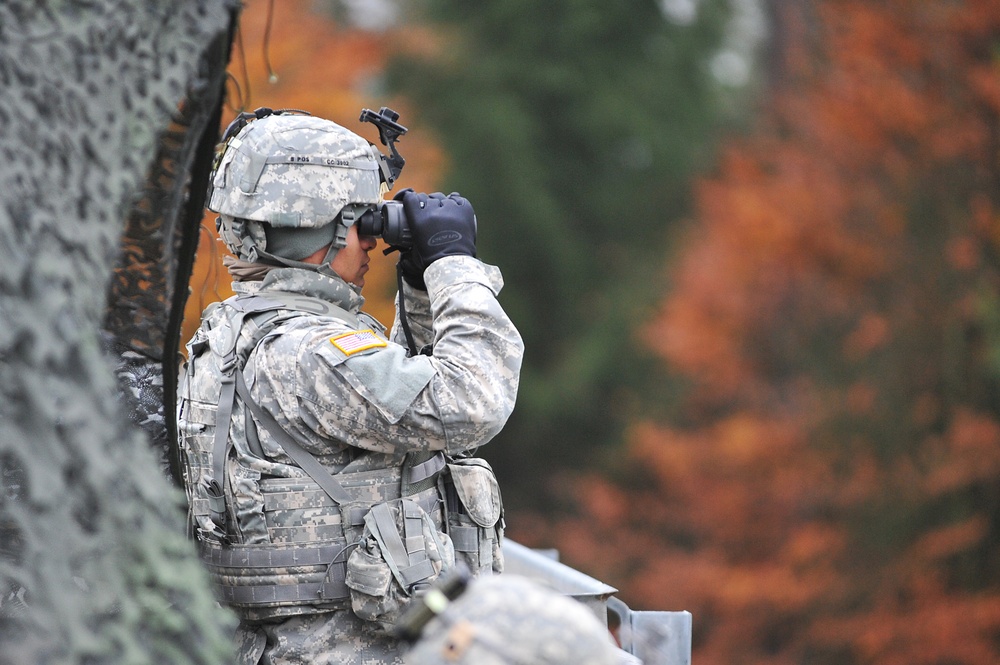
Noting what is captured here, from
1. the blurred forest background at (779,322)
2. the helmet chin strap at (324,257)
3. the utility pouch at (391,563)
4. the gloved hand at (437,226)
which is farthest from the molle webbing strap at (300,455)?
the blurred forest background at (779,322)

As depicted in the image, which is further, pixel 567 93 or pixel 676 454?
pixel 567 93

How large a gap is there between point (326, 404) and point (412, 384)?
0.23 m

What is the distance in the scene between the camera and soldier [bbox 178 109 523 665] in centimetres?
314

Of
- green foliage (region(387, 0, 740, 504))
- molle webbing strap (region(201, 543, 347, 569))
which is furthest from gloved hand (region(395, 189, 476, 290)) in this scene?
green foliage (region(387, 0, 740, 504))

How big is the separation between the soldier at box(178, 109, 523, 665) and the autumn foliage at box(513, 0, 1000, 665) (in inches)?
271

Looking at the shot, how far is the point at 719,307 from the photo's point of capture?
11336 millimetres

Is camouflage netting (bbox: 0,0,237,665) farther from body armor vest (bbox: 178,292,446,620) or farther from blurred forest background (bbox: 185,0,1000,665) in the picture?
blurred forest background (bbox: 185,0,1000,665)

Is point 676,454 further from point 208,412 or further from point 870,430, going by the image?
point 208,412

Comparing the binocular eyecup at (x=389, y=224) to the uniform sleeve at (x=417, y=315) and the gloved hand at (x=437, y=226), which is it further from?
the uniform sleeve at (x=417, y=315)

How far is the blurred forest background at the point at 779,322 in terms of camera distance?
370 inches

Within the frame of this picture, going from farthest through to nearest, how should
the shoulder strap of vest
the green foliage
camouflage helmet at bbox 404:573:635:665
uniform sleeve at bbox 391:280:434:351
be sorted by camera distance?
the green foliage → uniform sleeve at bbox 391:280:434:351 → the shoulder strap of vest → camouflage helmet at bbox 404:573:635:665

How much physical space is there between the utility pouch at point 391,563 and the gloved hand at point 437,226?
702mm

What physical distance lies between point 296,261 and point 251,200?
0.21 metres

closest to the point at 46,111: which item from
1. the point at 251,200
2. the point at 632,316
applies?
the point at 251,200
